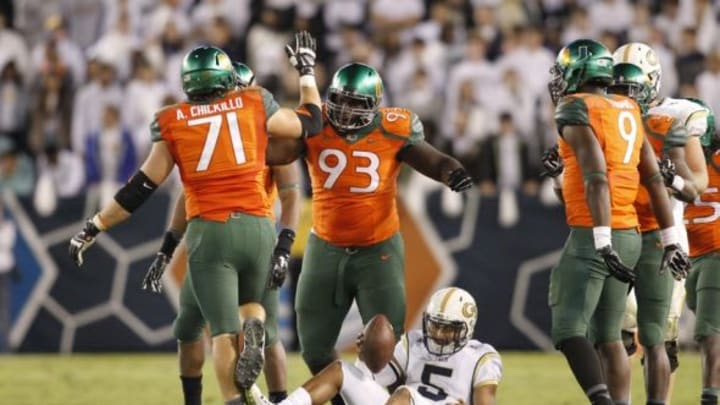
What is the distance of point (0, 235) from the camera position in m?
14.7

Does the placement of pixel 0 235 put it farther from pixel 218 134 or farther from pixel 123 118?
pixel 218 134

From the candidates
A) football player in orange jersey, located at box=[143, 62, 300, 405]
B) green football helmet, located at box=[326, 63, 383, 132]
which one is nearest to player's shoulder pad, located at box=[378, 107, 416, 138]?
green football helmet, located at box=[326, 63, 383, 132]

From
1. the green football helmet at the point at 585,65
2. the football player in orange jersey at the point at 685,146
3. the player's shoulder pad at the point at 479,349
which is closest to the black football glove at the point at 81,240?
the player's shoulder pad at the point at 479,349

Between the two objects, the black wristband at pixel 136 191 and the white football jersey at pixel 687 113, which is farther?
the white football jersey at pixel 687 113

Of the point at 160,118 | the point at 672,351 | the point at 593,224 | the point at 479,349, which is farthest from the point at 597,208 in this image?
the point at 160,118

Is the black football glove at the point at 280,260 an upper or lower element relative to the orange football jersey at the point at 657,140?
lower

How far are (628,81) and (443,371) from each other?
189cm

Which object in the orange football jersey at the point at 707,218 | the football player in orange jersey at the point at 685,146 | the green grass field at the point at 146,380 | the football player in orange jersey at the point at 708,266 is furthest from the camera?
the green grass field at the point at 146,380

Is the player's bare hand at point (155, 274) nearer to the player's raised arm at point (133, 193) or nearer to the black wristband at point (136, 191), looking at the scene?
the player's raised arm at point (133, 193)

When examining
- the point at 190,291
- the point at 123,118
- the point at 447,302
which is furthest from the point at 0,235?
the point at 447,302

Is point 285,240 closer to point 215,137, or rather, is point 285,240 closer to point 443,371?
point 215,137

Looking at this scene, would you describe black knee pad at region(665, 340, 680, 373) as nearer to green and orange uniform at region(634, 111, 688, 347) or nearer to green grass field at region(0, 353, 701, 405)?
green and orange uniform at region(634, 111, 688, 347)

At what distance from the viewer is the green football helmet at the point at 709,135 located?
9.00 m

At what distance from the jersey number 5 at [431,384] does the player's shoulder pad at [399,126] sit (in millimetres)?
1399
